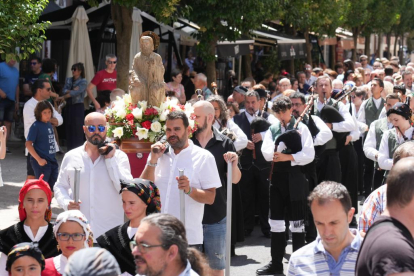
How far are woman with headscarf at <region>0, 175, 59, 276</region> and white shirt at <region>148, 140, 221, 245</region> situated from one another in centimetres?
114

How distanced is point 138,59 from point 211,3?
751cm

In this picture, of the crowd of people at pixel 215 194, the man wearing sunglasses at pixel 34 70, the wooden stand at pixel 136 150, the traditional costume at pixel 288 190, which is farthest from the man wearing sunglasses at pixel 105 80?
the wooden stand at pixel 136 150

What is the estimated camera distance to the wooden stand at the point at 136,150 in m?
8.82

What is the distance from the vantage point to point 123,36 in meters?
15.1

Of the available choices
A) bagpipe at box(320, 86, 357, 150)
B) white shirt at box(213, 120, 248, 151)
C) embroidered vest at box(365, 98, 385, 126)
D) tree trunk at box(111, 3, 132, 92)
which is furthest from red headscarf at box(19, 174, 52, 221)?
embroidered vest at box(365, 98, 385, 126)

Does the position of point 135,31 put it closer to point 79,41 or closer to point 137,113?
point 79,41

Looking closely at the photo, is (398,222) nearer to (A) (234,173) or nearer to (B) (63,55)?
(A) (234,173)

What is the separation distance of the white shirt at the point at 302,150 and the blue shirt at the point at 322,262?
4.58m

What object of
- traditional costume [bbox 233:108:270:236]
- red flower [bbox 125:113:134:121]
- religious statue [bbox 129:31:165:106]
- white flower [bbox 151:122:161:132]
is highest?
religious statue [bbox 129:31:165:106]

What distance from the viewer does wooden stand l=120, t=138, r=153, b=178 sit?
28.9 feet

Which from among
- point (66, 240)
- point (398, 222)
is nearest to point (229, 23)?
point (66, 240)

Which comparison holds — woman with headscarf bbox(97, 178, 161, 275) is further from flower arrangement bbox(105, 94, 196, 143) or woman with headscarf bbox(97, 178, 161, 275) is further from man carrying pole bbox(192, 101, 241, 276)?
flower arrangement bbox(105, 94, 196, 143)

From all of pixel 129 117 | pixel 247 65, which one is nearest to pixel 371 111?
pixel 129 117

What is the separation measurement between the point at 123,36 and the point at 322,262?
1092 cm
